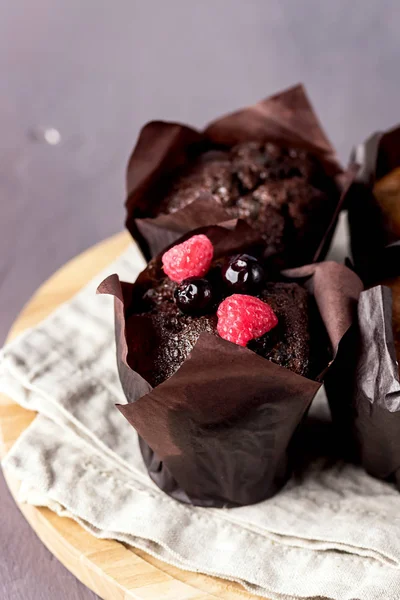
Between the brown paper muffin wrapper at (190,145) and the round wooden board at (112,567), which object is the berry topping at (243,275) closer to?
the brown paper muffin wrapper at (190,145)

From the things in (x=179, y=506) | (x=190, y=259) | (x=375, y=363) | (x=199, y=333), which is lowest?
(x=179, y=506)

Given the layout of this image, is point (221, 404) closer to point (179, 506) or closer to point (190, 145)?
point (179, 506)

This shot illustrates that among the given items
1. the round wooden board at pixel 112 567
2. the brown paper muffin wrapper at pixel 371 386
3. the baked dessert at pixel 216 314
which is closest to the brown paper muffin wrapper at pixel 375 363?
the brown paper muffin wrapper at pixel 371 386

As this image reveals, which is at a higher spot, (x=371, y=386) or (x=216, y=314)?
(x=216, y=314)

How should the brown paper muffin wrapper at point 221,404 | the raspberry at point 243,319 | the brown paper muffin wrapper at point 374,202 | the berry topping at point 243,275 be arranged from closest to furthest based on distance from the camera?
the brown paper muffin wrapper at point 221,404, the raspberry at point 243,319, the berry topping at point 243,275, the brown paper muffin wrapper at point 374,202

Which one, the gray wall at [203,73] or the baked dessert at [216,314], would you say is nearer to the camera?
the baked dessert at [216,314]

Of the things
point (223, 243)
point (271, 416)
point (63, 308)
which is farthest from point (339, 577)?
point (63, 308)

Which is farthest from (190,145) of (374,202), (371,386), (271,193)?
(371,386)
